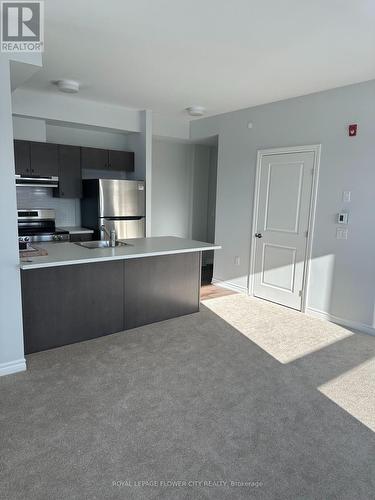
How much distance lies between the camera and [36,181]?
4.66 metres

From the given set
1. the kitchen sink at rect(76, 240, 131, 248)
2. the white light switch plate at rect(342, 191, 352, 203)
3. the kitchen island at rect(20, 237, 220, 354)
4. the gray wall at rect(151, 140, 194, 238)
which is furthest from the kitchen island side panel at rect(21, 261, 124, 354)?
the gray wall at rect(151, 140, 194, 238)

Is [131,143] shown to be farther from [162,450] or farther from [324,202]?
[162,450]

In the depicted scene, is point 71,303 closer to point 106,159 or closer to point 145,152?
point 106,159

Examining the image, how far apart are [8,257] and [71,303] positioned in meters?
0.79

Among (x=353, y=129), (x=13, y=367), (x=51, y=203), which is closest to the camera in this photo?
(x=13, y=367)

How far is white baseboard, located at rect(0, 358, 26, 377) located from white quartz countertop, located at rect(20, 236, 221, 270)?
787 millimetres

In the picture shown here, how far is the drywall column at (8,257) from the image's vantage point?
98.5 inches

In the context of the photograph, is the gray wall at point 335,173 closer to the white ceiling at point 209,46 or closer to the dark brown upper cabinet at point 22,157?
the white ceiling at point 209,46

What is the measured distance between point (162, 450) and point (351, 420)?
1275mm

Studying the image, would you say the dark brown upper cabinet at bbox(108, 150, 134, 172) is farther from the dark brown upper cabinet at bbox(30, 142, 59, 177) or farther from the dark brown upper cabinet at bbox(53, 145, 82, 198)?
the dark brown upper cabinet at bbox(30, 142, 59, 177)

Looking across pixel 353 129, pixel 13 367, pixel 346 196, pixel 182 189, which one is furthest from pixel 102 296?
pixel 182 189

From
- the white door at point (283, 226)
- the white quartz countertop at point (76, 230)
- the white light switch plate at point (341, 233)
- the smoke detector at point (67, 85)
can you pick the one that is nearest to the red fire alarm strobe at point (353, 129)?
the white door at point (283, 226)

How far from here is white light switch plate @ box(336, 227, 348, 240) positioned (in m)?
3.84

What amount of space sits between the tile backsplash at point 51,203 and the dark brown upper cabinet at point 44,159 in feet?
1.34
